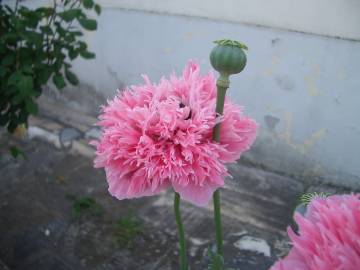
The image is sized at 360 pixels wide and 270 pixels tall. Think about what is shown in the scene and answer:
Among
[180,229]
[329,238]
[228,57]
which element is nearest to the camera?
[329,238]

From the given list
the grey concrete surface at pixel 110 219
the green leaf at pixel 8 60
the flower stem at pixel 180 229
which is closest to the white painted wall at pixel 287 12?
the grey concrete surface at pixel 110 219

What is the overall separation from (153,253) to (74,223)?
60cm

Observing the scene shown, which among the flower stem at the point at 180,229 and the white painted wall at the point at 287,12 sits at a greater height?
the white painted wall at the point at 287,12

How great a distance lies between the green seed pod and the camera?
2.47 ft

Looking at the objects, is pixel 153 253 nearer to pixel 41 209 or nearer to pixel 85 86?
pixel 41 209

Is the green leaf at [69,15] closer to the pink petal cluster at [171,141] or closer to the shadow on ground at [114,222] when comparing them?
the shadow on ground at [114,222]

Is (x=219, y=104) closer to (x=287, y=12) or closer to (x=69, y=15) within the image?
(x=69, y=15)

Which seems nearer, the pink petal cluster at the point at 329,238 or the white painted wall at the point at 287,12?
the pink petal cluster at the point at 329,238

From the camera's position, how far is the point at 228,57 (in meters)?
0.75

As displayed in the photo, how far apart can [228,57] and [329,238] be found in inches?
13.4

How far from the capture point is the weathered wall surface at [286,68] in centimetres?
278

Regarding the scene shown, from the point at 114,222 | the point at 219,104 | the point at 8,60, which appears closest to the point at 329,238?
the point at 219,104

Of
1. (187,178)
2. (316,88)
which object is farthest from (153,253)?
(187,178)

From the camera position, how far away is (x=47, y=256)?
253 centimetres
